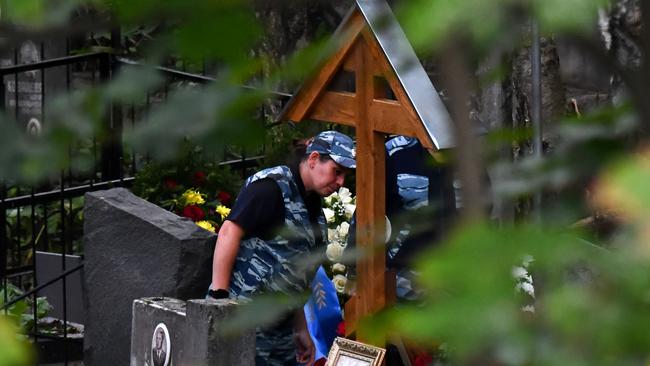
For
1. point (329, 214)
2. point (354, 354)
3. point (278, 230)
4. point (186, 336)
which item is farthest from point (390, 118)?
point (329, 214)

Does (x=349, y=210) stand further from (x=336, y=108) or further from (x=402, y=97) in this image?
(x=402, y=97)

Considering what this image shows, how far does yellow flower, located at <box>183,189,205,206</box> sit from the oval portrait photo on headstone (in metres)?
1.81

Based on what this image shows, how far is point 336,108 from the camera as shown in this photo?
444cm

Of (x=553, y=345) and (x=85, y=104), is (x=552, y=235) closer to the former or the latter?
(x=553, y=345)

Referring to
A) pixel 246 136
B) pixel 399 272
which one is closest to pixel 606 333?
pixel 246 136

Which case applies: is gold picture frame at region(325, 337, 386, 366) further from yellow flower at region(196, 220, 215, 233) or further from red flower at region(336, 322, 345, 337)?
yellow flower at region(196, 220, 215, 233)

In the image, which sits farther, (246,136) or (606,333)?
(246,136)

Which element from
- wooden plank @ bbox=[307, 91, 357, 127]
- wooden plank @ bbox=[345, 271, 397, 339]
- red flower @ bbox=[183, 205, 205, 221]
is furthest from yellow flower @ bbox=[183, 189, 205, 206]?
wooden plank @ bbox=[307, 91, 357, 127]

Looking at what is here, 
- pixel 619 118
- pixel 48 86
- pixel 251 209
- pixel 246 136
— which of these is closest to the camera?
pixel 246 136

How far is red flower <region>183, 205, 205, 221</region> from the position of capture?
22.7ft

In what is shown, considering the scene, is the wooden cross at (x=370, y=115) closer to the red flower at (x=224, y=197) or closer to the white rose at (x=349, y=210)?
the white rose at (x=349, y=210)

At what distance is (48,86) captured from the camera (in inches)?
458

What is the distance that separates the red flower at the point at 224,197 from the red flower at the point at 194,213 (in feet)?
0.71

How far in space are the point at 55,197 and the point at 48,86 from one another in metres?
3.96
